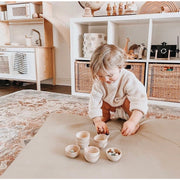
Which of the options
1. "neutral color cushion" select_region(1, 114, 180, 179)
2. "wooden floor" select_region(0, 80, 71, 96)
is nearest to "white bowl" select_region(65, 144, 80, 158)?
"neutral color cushion" select_region(1, 114, 180, 179)

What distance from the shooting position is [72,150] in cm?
76

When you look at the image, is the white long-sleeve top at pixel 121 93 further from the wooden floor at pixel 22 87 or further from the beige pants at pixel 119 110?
the wooden floor at pixel 22 87

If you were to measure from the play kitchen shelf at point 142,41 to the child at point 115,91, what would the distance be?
0.72 m

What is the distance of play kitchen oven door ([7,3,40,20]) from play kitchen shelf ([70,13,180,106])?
0.72 metres

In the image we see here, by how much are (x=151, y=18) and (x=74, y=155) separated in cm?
132

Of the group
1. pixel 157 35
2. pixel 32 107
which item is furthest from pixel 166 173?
pixel 157 35

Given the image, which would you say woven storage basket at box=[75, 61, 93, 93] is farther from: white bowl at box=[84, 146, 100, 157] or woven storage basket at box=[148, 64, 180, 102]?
white bowl at box=[84, 146, 100, 157]

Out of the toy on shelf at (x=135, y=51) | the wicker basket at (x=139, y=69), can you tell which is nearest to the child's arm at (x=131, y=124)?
the wicker basket at (x=139, y=69)

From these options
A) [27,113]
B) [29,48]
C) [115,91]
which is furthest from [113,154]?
[29,48]

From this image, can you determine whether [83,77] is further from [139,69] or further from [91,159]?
[91,159]

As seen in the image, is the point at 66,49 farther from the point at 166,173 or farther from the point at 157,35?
the point at 166,173

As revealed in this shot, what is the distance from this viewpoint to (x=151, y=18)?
1540mm

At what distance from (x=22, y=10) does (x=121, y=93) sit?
1924 mm

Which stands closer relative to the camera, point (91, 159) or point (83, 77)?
point (91, 159)
